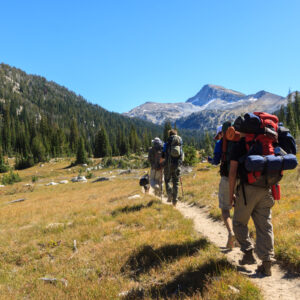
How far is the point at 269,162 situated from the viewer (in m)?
3.13

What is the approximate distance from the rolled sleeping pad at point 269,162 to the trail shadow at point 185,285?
1.90m

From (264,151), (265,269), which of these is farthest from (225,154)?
(265,269)

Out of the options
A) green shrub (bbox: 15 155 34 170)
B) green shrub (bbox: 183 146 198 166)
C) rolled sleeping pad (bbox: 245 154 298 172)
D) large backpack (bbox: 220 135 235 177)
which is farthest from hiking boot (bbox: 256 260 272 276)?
green shrub (bbox: 15 155 34 170)

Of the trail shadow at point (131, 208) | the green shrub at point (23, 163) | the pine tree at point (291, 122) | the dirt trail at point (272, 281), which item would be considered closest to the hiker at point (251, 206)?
the dirt trail at point (272, 281)

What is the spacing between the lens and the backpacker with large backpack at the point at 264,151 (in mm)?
3139

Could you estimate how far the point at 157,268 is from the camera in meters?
4.20

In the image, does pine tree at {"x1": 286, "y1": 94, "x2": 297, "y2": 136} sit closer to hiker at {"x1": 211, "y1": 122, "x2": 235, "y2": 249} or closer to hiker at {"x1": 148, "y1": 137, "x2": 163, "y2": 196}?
hiker at {"x1": 148, "y1": 137, "x2": 163, "y2": 196}

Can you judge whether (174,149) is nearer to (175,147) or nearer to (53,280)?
(175,147)

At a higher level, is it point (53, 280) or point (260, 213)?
point (260, 213)

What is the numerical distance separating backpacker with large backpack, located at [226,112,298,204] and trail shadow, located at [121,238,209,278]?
7.27ft

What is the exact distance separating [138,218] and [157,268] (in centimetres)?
351

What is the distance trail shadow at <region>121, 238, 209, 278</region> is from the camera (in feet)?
14.3

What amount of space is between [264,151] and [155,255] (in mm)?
3194

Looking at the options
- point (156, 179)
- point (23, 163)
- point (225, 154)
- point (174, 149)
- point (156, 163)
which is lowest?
point (23, 163)
